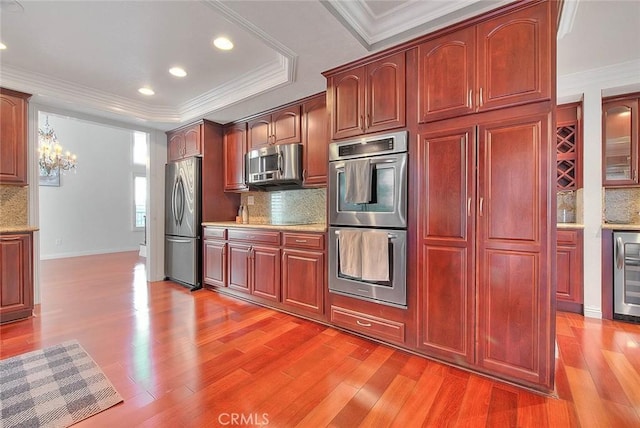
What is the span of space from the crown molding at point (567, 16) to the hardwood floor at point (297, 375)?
2449 mm

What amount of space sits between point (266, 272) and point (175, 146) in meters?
2.65

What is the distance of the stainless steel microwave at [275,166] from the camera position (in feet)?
10.9

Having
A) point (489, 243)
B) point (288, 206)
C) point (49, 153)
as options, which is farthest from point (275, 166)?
point (49, 153)

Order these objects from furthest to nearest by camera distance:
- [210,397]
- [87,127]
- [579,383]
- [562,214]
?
[87,127] → [562,214] → [579,383] → [210,397]

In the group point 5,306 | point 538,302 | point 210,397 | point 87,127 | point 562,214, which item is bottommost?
point 210,397

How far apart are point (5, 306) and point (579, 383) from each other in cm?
481

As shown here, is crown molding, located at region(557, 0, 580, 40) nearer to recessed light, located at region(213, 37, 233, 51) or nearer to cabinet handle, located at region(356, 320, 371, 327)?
recessed light, located at region(213, 37, 233, 51)

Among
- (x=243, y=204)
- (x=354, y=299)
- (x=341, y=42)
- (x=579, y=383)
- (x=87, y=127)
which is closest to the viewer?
(x=579, y=383)

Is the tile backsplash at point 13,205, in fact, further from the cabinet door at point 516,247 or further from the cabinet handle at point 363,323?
the cabinet door at point 516,247

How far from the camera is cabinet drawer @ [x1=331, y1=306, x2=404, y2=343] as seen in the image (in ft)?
7.46

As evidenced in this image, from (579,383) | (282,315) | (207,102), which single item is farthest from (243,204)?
(579,383)

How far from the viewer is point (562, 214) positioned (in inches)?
138

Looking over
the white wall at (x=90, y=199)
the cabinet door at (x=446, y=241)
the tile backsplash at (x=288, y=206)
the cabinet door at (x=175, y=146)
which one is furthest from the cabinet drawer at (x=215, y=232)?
the white wall at (x=90, y=199)

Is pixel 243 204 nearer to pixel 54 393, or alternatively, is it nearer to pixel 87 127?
pixel 54 393
